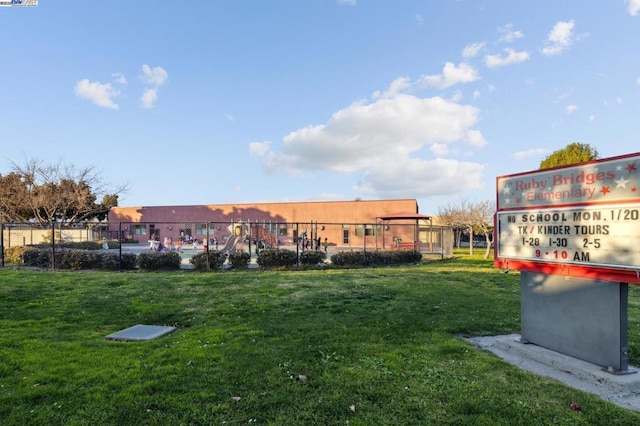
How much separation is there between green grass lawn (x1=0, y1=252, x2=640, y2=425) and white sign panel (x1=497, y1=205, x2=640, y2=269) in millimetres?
1559

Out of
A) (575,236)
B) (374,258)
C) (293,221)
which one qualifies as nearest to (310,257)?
(374,258)

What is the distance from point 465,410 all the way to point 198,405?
2362mm

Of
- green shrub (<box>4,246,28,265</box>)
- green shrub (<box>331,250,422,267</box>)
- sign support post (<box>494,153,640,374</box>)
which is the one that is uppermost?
sign support post (<box>494,153,640,374</box>)

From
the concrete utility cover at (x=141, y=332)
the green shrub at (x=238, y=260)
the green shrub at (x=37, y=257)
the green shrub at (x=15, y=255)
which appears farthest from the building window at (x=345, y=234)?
the concrete utility cover at (x=141, y=332)

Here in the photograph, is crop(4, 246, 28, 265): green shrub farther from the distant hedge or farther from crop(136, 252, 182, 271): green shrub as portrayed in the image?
crop(136, 252, 182, 271): green shrub

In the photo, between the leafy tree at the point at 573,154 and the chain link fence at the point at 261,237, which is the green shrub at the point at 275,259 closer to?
the chain link fence at the point at 261,237

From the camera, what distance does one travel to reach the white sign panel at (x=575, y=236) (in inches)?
172

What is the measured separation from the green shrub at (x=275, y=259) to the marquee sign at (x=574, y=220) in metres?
11.1

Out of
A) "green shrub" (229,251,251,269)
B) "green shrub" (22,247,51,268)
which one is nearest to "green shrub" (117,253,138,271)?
"green shrub" (22,247,51,268)

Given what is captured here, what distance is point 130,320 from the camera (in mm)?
6812

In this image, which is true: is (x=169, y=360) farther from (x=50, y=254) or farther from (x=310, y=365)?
(x=50, y=254)

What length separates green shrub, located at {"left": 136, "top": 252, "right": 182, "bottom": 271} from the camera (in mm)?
15398

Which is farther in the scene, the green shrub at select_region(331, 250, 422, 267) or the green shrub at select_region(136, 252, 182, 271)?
the green shrub at select_region(331, 250, 422, 267)

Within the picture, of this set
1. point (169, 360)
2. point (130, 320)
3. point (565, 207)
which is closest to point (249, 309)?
point (130, 320)
